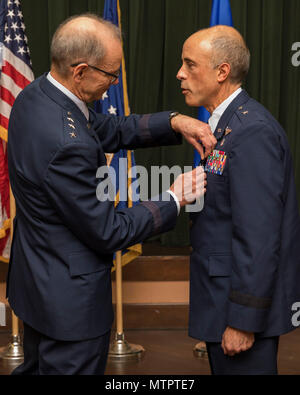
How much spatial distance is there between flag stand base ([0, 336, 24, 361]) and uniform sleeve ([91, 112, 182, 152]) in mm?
1770

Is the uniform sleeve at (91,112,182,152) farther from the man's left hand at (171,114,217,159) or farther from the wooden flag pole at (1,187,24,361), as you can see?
the wooden flag pole at (1,187,24,361)

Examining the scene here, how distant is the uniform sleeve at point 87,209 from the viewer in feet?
5.18

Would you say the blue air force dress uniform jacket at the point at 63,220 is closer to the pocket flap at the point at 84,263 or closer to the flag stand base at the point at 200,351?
the pocket flap at the point at 84,263

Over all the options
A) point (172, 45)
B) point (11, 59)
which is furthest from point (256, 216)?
point (172, 45)

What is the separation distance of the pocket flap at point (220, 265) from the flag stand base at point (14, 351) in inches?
78.9

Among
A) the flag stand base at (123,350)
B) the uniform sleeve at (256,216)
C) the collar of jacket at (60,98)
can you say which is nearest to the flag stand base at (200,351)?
the flag stand base at (123,350)

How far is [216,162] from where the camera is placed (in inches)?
68.7

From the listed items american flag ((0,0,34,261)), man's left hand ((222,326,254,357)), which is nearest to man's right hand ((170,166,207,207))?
man's left hand ((222,326,254,357))

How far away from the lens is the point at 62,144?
61.8 inches

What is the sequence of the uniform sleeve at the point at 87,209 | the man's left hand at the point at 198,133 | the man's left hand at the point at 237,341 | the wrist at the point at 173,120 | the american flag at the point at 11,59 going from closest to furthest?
the uniform sleeve at the point at 87,209 < the man's left hand at the point at 237,341 < the man's left hand at the point at 198,133 < the wrist at the point at 173,120 < the american flag at the point at 11,59

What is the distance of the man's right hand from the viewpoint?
1.76 m

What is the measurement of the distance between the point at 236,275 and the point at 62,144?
2.06ft

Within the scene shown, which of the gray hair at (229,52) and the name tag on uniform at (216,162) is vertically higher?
the gray hair at (229,52)
